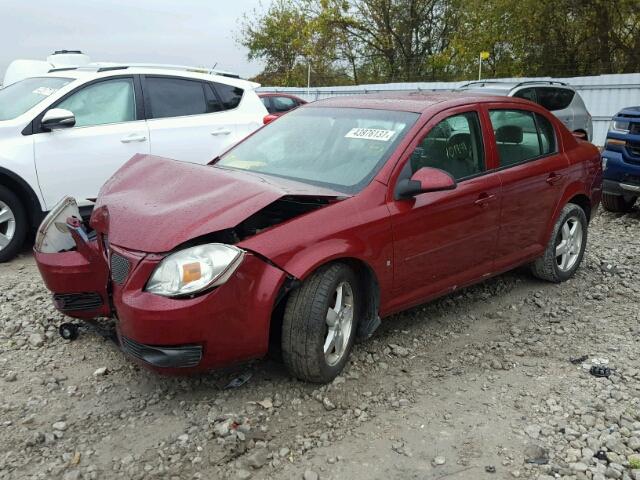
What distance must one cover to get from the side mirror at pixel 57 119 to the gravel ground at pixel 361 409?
1907 millimetres

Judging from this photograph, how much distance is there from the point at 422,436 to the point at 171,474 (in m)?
1.19

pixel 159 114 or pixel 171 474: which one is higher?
pixel 159 114

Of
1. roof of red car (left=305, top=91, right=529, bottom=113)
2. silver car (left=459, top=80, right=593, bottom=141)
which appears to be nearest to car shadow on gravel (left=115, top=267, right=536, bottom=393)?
roof of red car (left=305, top=91, right=529, bottom=113)

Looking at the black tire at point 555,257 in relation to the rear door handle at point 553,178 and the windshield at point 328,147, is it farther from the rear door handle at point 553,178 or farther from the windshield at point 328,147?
the windshield at point 328,147

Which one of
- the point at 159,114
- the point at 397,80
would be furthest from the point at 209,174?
the point at 397,80

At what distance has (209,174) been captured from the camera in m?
3.49

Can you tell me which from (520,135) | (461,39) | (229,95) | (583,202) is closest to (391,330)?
(520,135)

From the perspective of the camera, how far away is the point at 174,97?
22.1 ft

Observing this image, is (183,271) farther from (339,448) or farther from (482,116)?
(482,116)

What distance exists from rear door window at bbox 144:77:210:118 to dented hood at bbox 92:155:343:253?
2.96m

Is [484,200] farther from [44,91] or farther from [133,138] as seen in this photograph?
[44,91]

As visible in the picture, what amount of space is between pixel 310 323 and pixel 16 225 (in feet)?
12.4

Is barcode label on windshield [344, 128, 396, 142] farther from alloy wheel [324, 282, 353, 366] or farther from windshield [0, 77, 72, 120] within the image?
windshield [0, 77, 72, 120]

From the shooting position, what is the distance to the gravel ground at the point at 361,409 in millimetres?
2791
